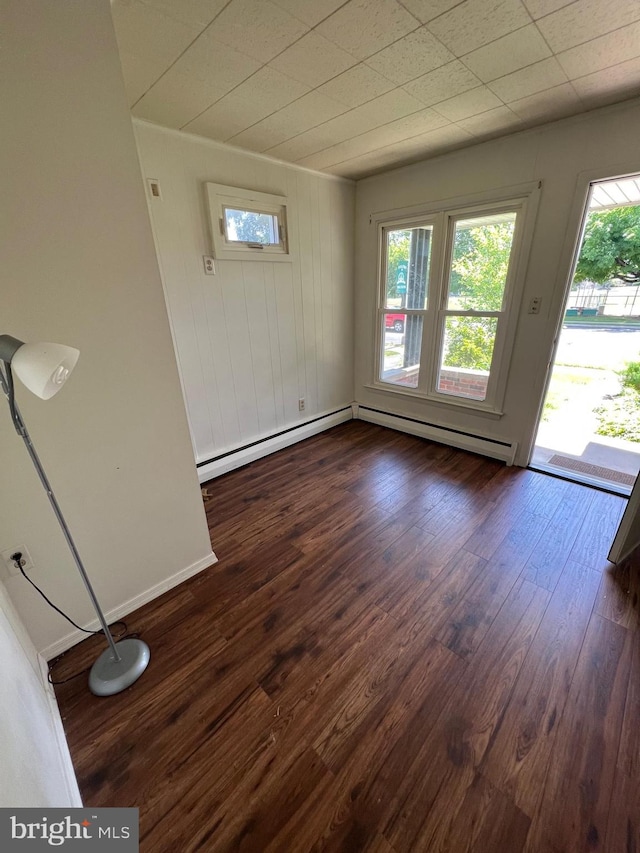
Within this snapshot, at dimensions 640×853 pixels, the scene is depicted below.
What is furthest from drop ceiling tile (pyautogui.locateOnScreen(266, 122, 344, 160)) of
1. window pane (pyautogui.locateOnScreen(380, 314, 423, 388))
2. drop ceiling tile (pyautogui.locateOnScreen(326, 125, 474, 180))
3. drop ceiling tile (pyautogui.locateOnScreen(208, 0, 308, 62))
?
window pane (pyautogui.locateOnScreen(380, 314, 423, 388))

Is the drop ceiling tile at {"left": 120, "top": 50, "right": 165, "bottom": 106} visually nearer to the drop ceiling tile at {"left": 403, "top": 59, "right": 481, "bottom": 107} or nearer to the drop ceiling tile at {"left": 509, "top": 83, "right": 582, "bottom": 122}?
the drop ceiling tile at {"left": 403, "top": 59, "right": 481, "bottom": 107}

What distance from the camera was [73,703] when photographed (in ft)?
4.26

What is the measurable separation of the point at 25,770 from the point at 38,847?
14cm

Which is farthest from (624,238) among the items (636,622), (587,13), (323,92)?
(636,622)

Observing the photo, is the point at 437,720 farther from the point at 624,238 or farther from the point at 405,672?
the point at 624,238

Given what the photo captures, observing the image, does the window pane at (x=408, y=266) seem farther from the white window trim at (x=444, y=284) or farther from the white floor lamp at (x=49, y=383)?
the white floor lamp at (x=49, y=383)

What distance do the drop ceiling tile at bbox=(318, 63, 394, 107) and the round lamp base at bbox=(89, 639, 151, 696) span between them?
2870 mm

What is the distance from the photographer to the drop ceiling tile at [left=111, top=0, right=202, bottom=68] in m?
1.24

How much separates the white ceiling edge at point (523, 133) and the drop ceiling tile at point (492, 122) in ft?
0.33

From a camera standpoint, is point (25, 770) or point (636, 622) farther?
point (636, 622)

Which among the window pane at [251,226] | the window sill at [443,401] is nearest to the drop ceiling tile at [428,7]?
the window pane at [251,226]

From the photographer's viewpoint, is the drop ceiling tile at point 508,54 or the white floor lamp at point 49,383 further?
the drop ceiling tile at point 508,54

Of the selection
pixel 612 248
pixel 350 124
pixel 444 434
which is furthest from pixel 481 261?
pixel 612 248

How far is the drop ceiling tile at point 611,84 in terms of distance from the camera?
1.63m
